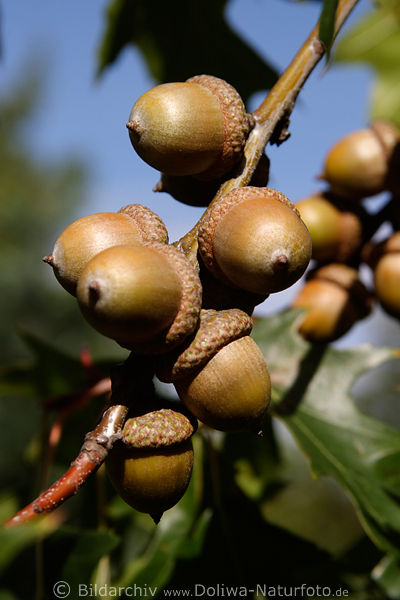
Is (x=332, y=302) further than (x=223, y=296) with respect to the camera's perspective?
Yes

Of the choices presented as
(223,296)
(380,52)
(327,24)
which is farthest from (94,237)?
(380,52)

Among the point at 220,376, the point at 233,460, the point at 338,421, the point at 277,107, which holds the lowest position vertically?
the point at 233,460

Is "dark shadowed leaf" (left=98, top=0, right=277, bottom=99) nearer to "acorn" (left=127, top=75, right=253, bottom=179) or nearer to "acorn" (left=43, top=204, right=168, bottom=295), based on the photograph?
"acorn" (left=127, top=75, right=253, bottom=179)

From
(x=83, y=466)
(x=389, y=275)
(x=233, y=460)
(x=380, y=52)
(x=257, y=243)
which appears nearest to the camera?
(x=83, y=466)

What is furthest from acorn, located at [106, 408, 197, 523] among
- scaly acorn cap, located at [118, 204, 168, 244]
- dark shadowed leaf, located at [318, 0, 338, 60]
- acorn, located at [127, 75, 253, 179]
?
dark shadowed leaf, located at [318, 0, 338, 60]

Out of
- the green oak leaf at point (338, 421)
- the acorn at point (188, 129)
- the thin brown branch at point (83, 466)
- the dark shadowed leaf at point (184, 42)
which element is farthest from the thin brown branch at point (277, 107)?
the dark shadowed leaf at point (184, 42)

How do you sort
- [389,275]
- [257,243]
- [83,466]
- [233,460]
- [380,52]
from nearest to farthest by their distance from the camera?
1. [83,466]
2. [257,243]
3. [389,275]
4. [233,460]
5. [380,52]

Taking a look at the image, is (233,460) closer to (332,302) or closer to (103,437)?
(332,302)
